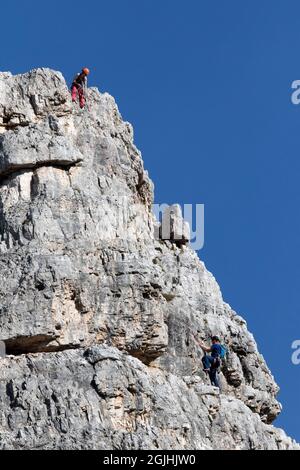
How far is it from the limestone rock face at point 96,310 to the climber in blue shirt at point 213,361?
428mm

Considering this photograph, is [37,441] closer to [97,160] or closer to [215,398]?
[215,398]

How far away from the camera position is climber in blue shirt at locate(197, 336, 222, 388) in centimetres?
6097

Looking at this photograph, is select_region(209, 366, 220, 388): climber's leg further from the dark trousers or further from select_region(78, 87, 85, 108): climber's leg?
select_region(78, 87, 85, 108): climber's leg

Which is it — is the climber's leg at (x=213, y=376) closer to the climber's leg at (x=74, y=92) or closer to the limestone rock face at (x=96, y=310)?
the limestone rock face at (x=96, y=310)

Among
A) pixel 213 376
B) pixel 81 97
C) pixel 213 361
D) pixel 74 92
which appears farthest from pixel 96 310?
pixel 74 92

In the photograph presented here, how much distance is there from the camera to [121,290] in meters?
58.3

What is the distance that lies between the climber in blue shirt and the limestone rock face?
0.43 m

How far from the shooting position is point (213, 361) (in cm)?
6106

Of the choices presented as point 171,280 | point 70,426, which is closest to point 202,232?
point 171,280

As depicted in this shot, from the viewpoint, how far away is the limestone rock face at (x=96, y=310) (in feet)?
178

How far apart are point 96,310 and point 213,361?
5.60 m

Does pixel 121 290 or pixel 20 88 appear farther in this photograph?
pixel 20 88

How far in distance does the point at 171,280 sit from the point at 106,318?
536 cm

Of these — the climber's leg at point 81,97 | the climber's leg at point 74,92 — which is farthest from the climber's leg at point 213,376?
the climber's leg at point 74,92
